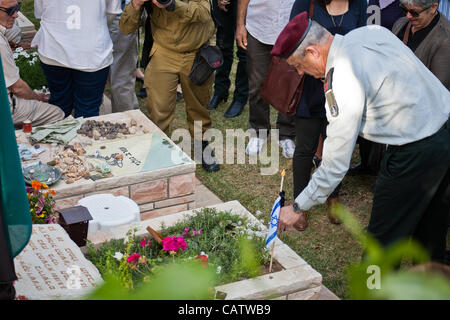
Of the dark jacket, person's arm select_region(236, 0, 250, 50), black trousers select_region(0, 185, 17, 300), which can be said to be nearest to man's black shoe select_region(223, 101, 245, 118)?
person's arm select_region(236, 0, 250, 50)

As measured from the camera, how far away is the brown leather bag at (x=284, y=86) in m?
4.02

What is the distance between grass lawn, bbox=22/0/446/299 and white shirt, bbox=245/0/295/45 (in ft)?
3.92

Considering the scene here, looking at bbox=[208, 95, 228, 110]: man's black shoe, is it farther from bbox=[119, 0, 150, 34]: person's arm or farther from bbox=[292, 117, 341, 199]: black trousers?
bbox=[292, 117, 341, 199]: black trousers

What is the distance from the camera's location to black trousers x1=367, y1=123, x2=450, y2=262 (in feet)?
9.61

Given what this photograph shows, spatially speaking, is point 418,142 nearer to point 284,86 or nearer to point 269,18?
point 284,86

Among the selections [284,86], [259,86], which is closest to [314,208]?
[284,86]

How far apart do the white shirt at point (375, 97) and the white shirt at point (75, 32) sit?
2.46m

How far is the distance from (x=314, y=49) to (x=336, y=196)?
1.88 m

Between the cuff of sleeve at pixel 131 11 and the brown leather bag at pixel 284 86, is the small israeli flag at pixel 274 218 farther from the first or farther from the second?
the cuff of sleeve at pixel 131 11

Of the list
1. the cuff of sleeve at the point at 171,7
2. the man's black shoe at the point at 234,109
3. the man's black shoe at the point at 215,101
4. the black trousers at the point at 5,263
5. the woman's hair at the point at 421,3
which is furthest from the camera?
the man's black shoe at the point at 215,101

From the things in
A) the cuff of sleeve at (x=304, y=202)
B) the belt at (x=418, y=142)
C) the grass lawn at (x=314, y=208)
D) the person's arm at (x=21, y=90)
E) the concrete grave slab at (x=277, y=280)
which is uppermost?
the belt at (x=418, y=142)

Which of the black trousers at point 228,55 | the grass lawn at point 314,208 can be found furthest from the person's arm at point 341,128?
the black trousers at point 228,55

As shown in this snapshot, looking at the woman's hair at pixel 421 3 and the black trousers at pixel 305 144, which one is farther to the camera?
the black trousers at pixel 305 144

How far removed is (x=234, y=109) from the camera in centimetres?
643
